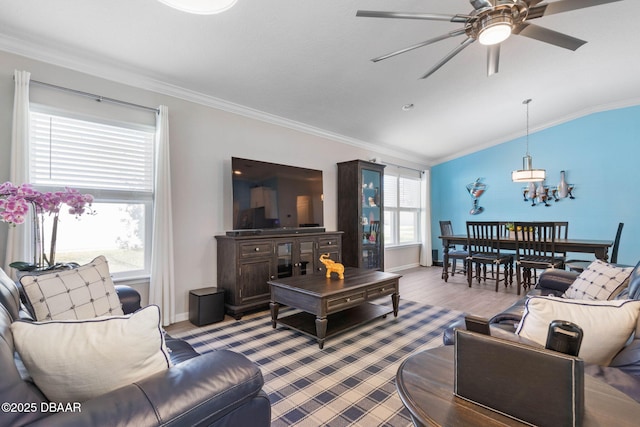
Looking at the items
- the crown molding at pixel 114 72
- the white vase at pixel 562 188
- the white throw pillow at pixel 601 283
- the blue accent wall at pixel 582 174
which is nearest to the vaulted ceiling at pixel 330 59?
the crown molding at pixel 114 72

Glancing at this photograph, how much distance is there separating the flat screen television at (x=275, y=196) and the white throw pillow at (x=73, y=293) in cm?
176

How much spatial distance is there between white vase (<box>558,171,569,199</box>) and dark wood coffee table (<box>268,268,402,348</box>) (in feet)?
14.2

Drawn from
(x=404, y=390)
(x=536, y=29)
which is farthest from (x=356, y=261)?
(x=404, y=390)

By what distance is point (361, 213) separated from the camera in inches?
187

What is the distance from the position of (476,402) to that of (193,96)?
3.57m

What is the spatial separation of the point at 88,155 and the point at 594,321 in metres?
3.66

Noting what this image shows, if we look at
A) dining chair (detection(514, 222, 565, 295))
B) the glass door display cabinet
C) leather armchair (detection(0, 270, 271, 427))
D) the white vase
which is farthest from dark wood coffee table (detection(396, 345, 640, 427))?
the white vase

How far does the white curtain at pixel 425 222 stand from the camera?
6.61 metres

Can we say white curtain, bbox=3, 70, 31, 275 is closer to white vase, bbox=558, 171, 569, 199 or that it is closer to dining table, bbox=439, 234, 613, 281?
dining table, bbox=439, 234, 613, 281

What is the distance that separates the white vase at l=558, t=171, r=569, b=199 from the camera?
5.30m

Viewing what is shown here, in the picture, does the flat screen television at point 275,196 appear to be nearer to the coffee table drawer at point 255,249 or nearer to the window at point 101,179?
the coffee table drawer at point 255,249

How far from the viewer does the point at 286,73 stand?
10.1 ft

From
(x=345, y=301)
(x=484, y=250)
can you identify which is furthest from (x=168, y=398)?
(x=484, y=250)

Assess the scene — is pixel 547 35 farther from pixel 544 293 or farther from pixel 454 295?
pixel 454 295
